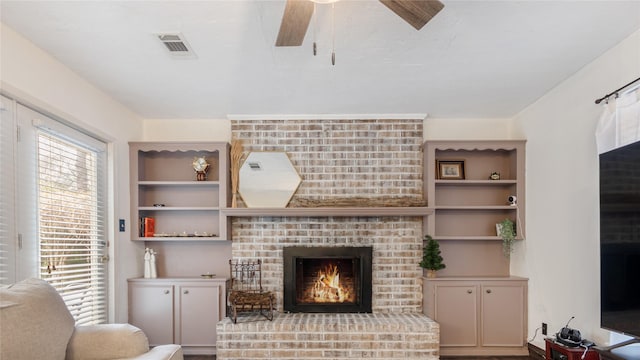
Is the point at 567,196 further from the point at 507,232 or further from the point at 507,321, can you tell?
the point at 507,321

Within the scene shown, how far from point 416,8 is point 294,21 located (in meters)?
0.57

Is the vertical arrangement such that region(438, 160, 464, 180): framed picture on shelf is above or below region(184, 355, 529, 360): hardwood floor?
above

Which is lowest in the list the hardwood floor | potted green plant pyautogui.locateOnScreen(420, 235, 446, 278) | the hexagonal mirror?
the hardwood floor

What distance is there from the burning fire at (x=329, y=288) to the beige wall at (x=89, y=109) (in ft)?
6.42

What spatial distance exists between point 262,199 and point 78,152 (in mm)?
1809

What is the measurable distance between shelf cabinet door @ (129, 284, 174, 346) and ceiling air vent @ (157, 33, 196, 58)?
252 cm

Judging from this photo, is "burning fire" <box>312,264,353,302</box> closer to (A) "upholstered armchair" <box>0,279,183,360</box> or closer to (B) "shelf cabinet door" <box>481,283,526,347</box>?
(B) "shelf cabinet door" <box>481,283,526,347</box>

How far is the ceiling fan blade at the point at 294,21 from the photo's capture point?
73.0 inches

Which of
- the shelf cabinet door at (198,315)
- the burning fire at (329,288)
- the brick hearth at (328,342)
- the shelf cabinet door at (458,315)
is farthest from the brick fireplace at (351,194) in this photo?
the shelf cabinet door at (198,315)

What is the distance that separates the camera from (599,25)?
2.50 m

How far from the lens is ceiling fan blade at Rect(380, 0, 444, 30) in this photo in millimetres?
1722

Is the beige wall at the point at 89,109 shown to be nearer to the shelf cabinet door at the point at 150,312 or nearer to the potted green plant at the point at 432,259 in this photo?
the shelf cabinet door at the point at 150,312

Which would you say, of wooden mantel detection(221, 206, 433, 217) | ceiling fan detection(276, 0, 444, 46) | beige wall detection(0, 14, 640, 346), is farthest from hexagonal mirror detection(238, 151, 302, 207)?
ceiling fan detection(276, 0, 444, 46)

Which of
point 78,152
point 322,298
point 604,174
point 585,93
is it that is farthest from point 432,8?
point 322,298
